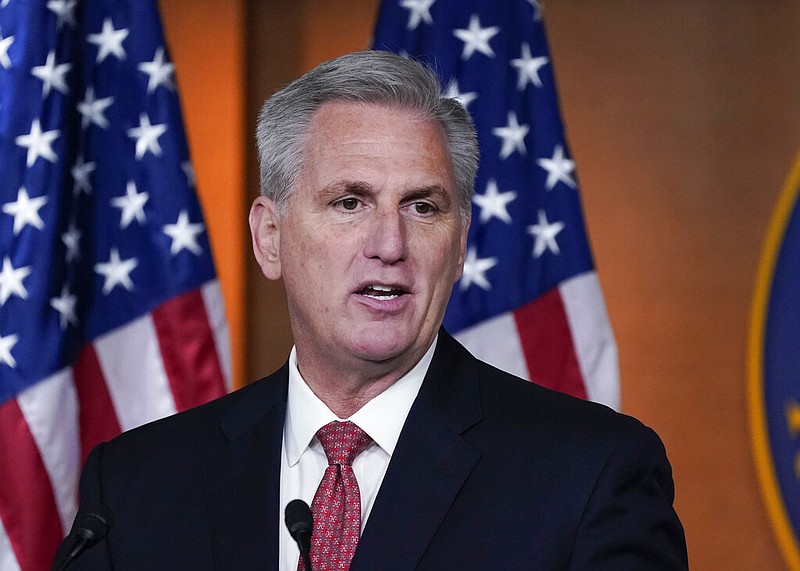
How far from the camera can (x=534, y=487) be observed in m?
1.64

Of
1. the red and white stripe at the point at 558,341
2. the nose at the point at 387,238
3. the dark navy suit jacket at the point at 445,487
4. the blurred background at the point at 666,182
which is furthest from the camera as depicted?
the blurred background at the point at 666,182

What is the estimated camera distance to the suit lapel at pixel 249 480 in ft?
5.65

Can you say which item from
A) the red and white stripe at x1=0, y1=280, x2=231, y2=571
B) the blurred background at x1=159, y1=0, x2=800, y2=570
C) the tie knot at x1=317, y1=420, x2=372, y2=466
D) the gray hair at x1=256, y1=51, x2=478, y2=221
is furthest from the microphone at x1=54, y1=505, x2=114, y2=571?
the blurred background at x1=159, y1=0, x2=800, y2=570

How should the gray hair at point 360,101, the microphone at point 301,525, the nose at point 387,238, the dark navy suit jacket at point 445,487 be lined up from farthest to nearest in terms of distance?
the gray hair at point 360,101 < the nose at point 387,238 < the dark navy suit jacket at point 445,487 < the microphone at point 301,525

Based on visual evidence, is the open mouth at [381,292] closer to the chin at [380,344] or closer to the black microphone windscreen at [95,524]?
the chin at [380,344]

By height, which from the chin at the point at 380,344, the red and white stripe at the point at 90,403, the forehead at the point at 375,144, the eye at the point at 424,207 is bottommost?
the red and white stripe at the point at 90,403

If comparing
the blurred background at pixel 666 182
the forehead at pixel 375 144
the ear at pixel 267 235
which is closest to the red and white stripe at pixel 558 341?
the blurred background at pixel 666 182

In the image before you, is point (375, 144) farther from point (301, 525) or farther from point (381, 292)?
point (301, 525)

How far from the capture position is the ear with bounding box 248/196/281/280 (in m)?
1.94

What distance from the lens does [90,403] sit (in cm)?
292

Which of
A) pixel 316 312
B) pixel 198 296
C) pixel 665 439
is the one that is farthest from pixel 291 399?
pixel 665 439

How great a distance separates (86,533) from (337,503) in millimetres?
378

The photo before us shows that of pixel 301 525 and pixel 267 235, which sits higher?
pixel 267 235

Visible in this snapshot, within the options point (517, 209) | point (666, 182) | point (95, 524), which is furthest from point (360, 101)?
point (666, 182)
